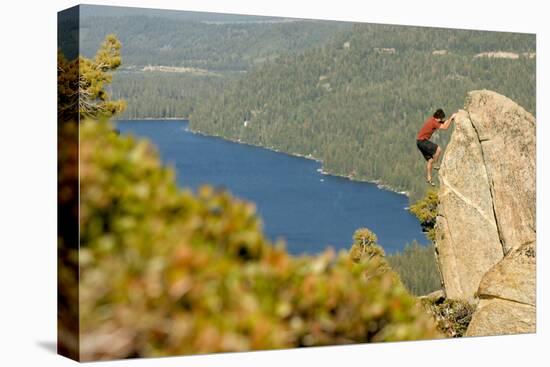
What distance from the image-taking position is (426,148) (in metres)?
11.2

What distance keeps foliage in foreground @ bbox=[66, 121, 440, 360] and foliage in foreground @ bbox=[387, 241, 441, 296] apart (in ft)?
17.1

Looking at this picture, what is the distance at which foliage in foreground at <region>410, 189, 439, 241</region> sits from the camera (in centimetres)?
1091

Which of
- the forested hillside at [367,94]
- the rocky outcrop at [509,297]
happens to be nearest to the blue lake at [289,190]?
the forested hillside at [367,94]

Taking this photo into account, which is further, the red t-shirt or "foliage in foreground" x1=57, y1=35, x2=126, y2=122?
the red t-shirt

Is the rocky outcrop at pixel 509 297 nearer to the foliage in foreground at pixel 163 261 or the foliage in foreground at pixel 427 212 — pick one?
the foliage in foreground at pixel 427 212

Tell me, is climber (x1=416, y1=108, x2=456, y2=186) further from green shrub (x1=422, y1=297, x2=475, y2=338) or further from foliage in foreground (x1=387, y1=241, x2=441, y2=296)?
green shrub (x1=422, y1=297, x2=475, y2=338)

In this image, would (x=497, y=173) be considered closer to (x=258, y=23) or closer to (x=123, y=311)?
(x=258, y=23)

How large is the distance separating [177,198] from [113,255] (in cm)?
44

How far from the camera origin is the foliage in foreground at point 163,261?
488 cm

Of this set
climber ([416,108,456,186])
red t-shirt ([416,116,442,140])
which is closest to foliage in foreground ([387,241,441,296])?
climber ([416,108,456,186])

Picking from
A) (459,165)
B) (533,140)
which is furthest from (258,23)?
(533,140)

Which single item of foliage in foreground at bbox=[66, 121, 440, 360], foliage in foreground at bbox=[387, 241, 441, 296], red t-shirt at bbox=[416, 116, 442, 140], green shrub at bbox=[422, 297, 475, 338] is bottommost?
green shrub at bbox=[422, 297, 475, 338]

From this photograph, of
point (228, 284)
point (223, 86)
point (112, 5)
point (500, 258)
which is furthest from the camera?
point (500, 258)

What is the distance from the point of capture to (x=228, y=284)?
210 inches
